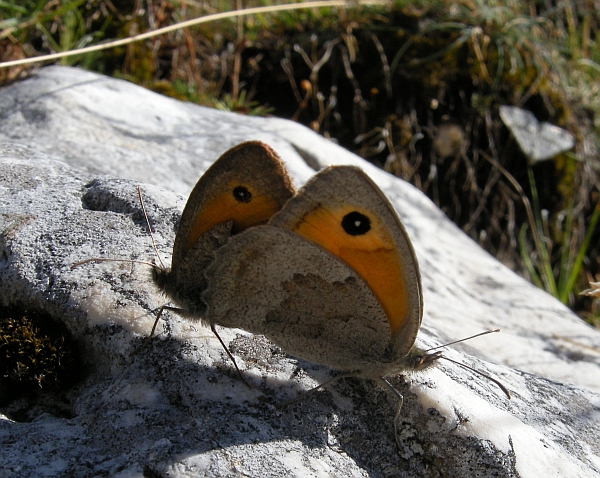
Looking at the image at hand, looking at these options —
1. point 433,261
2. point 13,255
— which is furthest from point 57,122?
point 433,261

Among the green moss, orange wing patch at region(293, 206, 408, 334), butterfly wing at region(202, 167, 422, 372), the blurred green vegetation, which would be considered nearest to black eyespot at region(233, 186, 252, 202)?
butterfly wing at region(202, 167, 422, 372)

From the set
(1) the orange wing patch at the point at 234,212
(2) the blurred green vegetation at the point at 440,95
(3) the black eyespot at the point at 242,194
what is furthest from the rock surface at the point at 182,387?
(2) the blurred green vegetation at the point at 440,95

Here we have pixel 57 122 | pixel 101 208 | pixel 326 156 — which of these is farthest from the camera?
pixel 326 156

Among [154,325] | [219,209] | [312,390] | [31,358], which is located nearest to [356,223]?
[219,209]

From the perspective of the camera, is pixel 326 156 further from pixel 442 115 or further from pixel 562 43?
pixel 562 43

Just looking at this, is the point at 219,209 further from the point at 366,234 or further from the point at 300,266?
the point at 366,234

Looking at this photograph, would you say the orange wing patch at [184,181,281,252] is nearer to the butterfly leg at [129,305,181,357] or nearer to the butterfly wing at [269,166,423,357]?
the butterfly wing at [269,166,423,357]

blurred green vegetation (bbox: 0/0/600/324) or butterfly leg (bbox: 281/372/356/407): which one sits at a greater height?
blurred green vegetation (bbox: 0/0/600/324)
